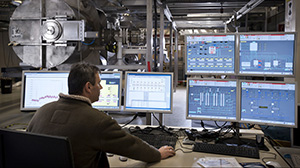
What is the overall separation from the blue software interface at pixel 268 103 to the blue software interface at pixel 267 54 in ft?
0.37

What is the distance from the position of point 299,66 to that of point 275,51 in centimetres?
102

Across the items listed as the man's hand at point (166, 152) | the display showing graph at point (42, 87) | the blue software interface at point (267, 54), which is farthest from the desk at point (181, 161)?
the display showing graph at point (42, 87)

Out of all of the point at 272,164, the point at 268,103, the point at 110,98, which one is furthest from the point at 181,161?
the point at 110,98

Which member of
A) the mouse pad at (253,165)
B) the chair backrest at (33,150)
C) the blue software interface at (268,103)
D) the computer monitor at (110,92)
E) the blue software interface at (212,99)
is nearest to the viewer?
the chair backrest at (33,150)

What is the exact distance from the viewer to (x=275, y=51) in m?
1.65

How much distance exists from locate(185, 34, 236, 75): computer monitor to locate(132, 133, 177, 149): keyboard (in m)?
0.51

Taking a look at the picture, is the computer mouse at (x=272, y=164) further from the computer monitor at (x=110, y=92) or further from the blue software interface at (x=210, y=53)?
the computer monitor at (x=110, y=92)

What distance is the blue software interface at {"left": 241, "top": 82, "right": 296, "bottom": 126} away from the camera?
1.59 metres

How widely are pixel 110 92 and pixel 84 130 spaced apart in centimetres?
92

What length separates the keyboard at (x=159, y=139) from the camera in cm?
166

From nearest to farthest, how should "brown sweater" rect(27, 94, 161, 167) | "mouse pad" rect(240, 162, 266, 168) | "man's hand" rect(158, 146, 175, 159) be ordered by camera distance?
"brown sweater" rect(27, 94, 161, 167) < "mouse pad" rect(240, 162, 266, 168) < "man's hand" rect(158, 146, 175, 159)

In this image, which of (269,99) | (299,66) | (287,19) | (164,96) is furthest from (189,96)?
(287,19)

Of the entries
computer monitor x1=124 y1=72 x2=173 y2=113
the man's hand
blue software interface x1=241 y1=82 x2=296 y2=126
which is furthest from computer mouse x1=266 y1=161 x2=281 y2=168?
computer monitor x1=124 y1=72 x2=173 y2=113

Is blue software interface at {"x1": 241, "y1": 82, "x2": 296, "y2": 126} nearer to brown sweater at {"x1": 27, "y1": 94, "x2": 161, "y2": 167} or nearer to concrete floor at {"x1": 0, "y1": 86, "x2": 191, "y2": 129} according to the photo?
brown sweater at {"x1": 27, "y1": 94, "x2": 161, "y2": 167}
